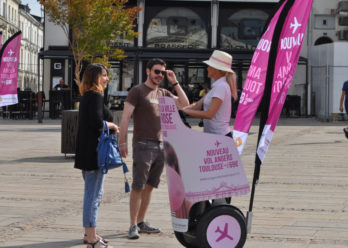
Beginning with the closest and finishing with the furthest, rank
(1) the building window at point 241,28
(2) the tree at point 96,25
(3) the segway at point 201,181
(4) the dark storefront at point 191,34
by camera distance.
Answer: (3) the segway at point 201,181 < (2) the tree at point 96,25 < (4) the dark storefront at point 191,34 < (1) the building window at point 241,28

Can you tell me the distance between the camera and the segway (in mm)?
5773

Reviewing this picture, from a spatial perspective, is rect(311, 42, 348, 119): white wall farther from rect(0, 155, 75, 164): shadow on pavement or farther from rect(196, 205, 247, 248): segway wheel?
rect(196, 205, 247, 248): segway wheel

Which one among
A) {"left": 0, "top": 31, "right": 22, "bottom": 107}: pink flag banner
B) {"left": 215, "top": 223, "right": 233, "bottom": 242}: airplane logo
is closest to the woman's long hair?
{"left": 215, "top": 223, "right": 233, "bottom": 242}: airplane logo

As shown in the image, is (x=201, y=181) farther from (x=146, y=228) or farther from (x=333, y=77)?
(x=333, y=77)

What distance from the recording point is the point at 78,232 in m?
7.06

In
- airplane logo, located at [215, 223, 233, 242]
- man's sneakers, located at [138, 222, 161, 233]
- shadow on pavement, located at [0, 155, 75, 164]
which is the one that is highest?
airplane logo, located at [215, 223, 233, 242]

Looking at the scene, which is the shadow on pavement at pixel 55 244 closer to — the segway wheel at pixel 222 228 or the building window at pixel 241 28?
the segway wheel at pixel 222 228

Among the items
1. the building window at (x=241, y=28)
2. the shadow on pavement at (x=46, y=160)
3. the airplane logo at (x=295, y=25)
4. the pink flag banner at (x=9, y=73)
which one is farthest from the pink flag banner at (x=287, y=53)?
the building window at (x=241, y=28)

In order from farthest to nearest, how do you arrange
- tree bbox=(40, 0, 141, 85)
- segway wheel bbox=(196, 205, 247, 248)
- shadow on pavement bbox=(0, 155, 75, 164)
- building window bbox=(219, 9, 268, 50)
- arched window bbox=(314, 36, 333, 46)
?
1. arched window bbox=(314, 36, 333, 46)
2. building window bbox=(219, 9, 268, 50)
3. tree bbox=(40, 0, 141, 85)
4. shadow on pavement bbox=(0, 155, 75, 164)
5. segway wheel bbox=(196, 205, 247, 248)

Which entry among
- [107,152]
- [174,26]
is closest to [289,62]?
[107,152]

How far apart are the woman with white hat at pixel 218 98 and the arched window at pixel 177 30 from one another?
30.6 meters

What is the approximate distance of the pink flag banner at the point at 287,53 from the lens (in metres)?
5.62

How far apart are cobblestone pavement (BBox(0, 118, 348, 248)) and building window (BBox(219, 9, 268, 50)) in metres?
22.1

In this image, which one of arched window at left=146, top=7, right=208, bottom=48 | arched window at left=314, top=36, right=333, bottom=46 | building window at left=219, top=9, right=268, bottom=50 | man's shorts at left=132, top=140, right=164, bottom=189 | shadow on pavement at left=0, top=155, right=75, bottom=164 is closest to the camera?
man's shorts at left=132, top=140, right=164, bottom=189
